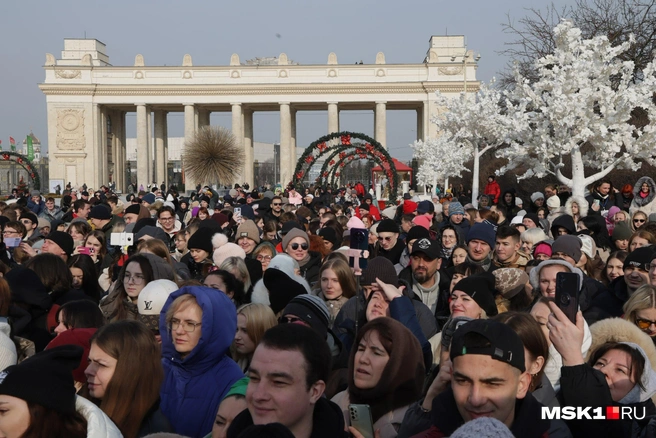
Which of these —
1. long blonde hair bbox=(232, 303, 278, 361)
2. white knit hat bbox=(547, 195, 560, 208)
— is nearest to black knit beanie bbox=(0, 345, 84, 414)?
long blonde hair bbox=(232, 303, 278, 361)

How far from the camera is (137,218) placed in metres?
12.7

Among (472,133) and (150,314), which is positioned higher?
(472,133)

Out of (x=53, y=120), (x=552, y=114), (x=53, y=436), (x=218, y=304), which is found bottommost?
(x=53, y=436)

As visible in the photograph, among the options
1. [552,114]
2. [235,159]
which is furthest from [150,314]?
[235,159]

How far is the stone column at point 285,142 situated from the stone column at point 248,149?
3661 mm

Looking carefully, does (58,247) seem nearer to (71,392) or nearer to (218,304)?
(218,304)

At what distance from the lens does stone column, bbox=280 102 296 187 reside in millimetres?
75188

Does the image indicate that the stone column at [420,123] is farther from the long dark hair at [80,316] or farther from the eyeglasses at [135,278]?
the long dark hair at [80,316]

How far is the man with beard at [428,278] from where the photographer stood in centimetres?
741

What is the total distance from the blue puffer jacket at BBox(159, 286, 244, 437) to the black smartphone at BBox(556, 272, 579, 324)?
6.10 ft

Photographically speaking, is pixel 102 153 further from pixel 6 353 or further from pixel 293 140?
pixel 6 353

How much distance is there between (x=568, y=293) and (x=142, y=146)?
7503 cm

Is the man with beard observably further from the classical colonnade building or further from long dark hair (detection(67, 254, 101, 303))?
the classical colonnade building

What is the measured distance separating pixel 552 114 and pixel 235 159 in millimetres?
34683
